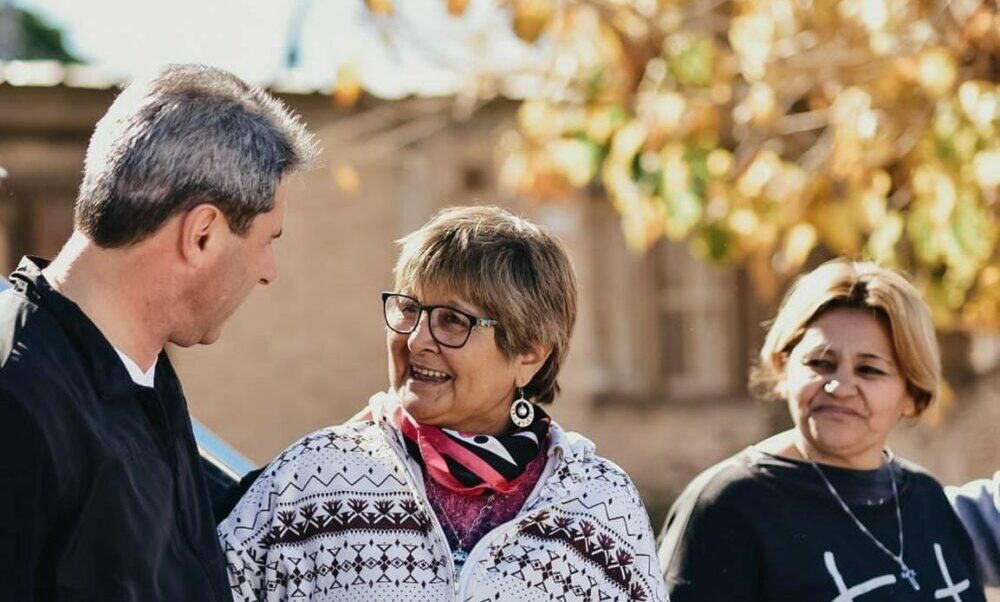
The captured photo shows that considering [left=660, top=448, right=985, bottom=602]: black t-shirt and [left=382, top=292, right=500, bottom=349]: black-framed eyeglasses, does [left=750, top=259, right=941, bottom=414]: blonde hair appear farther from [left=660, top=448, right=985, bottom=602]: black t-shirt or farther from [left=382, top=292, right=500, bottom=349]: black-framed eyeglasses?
[left=382, top=292, right=500, bottom=349]: black-framed eyeglasses

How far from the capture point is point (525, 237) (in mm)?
3008

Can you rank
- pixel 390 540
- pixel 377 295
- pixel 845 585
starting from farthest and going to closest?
pixel 377 295, pixel 845 585, pixel 390 540

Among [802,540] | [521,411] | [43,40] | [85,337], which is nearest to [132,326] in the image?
[85,337]

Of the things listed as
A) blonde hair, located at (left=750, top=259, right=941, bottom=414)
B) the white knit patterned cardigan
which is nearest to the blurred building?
blonde hair, located at (left=750, top=259, right=941, bottom=414)

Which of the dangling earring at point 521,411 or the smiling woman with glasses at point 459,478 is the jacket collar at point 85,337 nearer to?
the smiling woman with glasses at point 459,478

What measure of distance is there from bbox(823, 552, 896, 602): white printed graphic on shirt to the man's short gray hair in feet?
5.17

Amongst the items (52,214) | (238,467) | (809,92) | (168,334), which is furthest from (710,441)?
(168,334)

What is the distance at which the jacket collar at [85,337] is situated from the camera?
7.48 ft

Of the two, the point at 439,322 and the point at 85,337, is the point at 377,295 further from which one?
the point at 85,337

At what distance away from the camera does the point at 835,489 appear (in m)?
3.59

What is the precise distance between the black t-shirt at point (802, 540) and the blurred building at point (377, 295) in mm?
4629

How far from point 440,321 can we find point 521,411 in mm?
254

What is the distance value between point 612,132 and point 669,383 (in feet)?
19.5

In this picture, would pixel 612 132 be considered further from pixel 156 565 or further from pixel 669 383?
pixel 669 383
